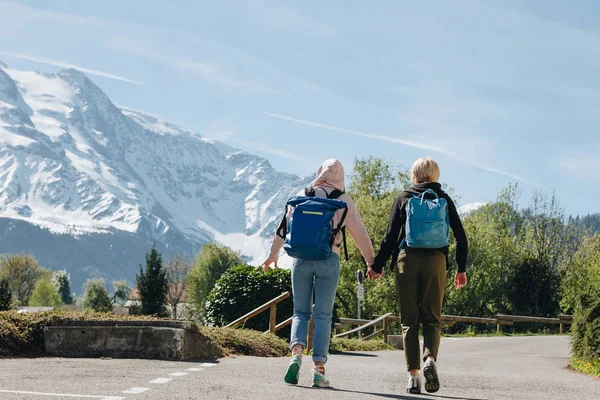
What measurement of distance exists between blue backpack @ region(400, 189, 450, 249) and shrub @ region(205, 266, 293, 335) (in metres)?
9.55

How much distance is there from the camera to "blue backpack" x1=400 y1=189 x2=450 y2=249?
741 cm

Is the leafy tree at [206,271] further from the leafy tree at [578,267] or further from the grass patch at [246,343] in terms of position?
the grass patch at [246,343]

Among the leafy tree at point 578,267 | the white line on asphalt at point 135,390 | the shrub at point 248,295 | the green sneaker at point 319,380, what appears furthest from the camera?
the leafy tree at point 578,267

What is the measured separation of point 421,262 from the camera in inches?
293

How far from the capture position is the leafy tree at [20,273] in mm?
109062

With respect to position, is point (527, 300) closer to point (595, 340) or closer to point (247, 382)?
point (595, 340)

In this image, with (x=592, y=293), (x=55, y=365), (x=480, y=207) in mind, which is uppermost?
(x=480, y=207)

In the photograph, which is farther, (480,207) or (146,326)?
(480,207)

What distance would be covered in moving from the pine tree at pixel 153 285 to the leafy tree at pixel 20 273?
3350 centimetres

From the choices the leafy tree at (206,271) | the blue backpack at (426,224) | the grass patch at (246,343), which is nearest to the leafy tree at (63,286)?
the leafy tree at (206,271)

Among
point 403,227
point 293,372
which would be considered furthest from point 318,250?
point 293,372

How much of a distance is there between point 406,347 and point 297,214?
4.96 feet

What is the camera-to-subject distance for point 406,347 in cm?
754

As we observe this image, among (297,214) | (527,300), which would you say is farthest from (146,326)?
(527,300)
